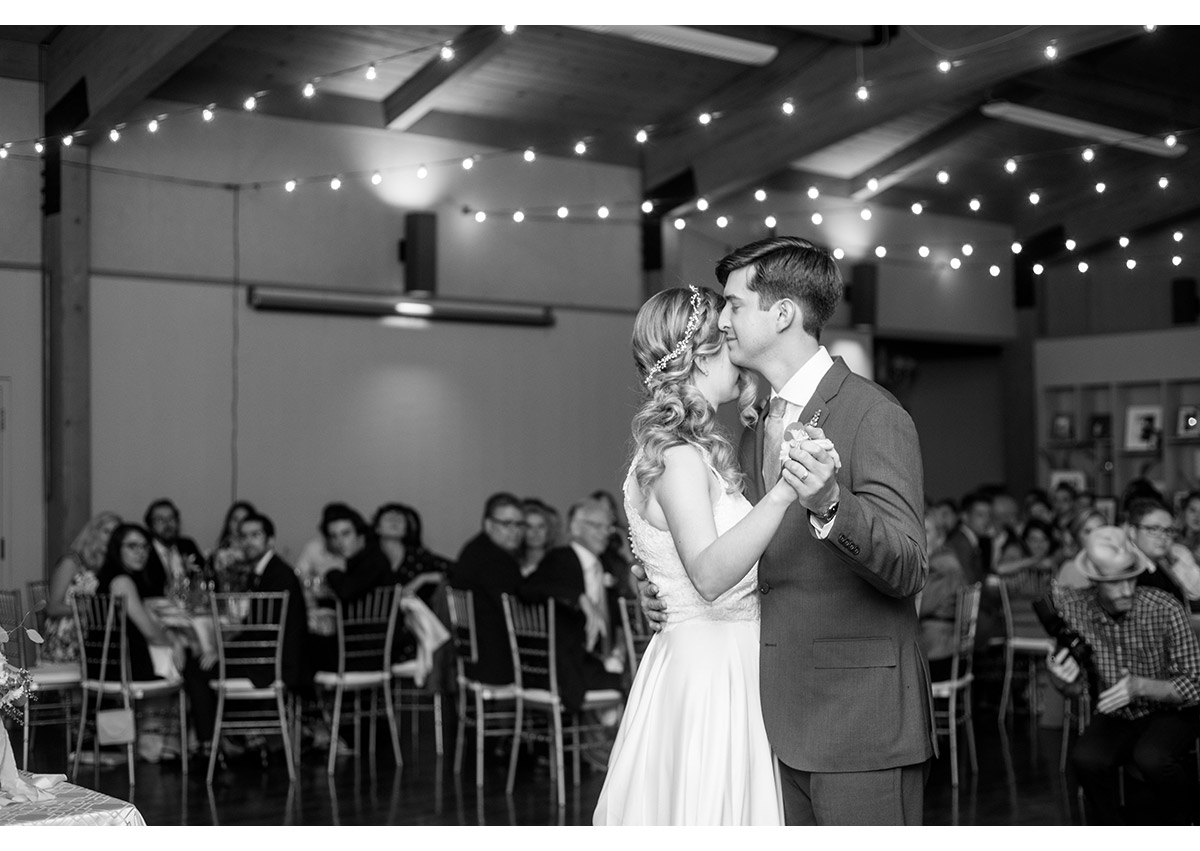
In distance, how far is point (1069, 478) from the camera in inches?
555

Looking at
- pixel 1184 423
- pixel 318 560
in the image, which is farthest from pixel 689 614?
pixel 1184 423

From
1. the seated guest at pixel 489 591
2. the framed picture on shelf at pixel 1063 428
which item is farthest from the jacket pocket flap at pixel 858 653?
the framed picture on shelf at pixel 1063 428

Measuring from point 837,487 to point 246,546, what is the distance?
19.3 ft

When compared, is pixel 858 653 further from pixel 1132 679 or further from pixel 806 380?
pixel 1132 679

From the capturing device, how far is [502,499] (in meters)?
7.14

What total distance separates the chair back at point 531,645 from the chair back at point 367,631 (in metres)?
0.83

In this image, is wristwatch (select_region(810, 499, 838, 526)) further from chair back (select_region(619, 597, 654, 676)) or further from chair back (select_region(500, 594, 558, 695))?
chair back (select_region(500, 594, 558, 695))

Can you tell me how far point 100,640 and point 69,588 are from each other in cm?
77

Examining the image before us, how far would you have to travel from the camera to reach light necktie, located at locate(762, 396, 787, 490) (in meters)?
2.32

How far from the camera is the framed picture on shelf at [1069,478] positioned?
14.0 meters

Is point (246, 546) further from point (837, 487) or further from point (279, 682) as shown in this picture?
point (837, 487)

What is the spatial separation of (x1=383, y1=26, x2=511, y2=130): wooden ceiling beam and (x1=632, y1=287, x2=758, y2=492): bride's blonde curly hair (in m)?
6.74

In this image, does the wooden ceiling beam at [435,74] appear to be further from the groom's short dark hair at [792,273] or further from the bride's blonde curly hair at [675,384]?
the groom's short dark hair at [792,273]

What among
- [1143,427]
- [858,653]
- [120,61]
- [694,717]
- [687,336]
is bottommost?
[694,717]
